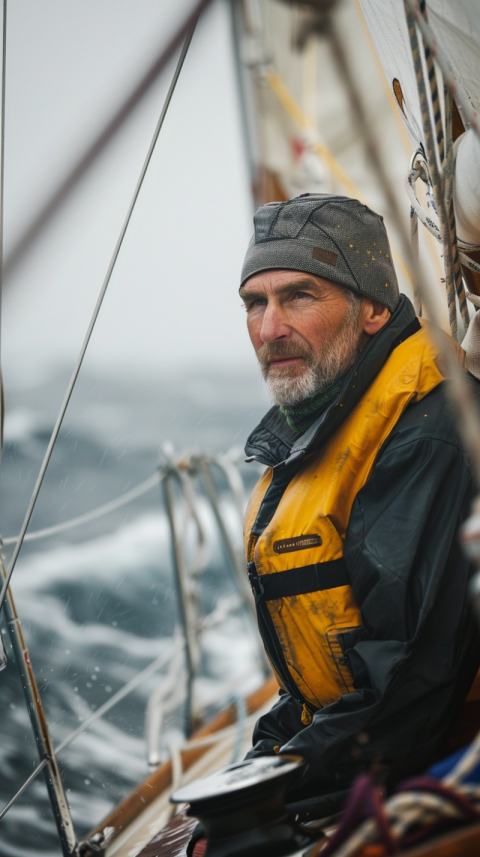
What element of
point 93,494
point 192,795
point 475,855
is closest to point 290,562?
point 192,795

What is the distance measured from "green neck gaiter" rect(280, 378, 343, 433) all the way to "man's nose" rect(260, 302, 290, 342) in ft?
0.42

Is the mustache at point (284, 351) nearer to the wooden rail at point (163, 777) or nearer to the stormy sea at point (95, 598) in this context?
the stormy sea at point (95, 598)

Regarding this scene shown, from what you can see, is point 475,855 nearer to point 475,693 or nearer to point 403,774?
point 403,774

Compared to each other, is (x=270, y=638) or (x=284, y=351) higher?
(x=284, y=351)

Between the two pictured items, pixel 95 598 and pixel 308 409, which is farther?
pixel 95 598

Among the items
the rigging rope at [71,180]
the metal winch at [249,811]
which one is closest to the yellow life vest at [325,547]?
the metal winch at [249,811]

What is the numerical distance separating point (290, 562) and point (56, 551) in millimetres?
4479

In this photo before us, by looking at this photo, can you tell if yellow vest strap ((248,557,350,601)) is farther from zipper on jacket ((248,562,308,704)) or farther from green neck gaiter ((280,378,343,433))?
green neck gaiter ((280,378,343,433))

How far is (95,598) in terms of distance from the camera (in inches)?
204

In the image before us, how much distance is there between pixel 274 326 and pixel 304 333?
0.06 meters

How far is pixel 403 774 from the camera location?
1087mm

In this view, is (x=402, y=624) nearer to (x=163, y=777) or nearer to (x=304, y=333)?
(x=304, y=333)

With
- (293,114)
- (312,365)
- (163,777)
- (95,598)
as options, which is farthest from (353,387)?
(293,114)

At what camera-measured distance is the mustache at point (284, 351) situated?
1354mm
